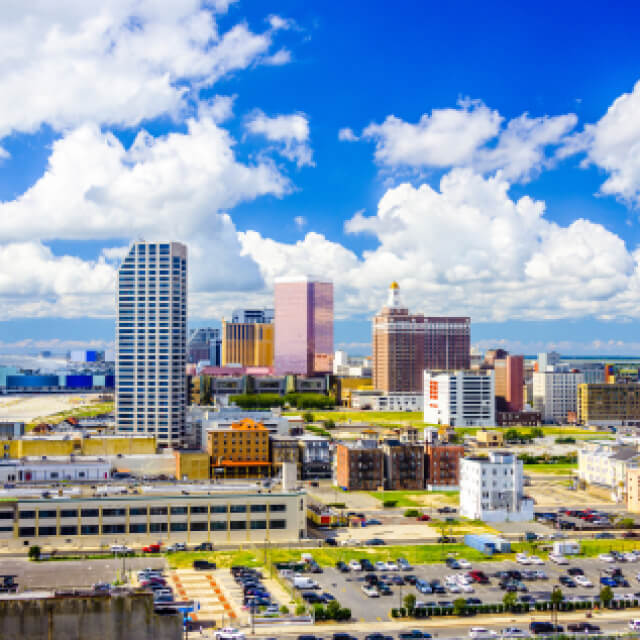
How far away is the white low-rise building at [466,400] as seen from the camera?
5551 inches

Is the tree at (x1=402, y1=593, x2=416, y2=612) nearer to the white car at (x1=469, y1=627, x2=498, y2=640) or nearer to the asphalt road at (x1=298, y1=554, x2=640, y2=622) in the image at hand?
the asphalt road at (x1=298, y1=554, x2=640, y2=622)

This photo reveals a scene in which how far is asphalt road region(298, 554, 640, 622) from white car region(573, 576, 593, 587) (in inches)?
10.0

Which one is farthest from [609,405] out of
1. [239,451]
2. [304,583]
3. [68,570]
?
[68,570]

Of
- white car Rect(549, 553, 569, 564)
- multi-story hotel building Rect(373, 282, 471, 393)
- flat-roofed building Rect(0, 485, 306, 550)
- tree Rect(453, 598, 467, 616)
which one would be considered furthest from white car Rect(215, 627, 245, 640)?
multi-story hotel building Rect(373, 282, 471, 393)

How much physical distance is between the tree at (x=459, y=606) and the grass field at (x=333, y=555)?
29.9 feet

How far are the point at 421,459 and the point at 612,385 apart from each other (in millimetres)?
79686

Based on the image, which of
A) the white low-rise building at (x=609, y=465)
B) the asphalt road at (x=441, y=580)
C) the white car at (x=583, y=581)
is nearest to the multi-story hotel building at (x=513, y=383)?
the white low-rise building at (x=609, y=465)

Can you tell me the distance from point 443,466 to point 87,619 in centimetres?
6666

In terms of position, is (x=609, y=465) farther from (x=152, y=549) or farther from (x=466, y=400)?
(x=466, y=400)

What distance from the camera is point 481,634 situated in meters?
33.6

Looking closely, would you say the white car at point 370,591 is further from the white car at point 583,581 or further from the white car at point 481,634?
the white car at point 583,581

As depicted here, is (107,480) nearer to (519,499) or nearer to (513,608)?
(519,499)

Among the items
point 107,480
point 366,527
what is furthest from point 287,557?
point 107,480

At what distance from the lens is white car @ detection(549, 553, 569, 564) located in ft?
154
